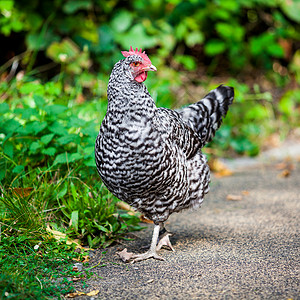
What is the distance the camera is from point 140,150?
8.59 feet

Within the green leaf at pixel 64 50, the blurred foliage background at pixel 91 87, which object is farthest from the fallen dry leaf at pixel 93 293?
the green leaf at pixel 64 50

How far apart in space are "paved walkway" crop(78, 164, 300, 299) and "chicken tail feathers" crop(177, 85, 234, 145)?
0.76 m

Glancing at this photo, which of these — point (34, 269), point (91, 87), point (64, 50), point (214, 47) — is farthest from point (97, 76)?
point (34, 269)

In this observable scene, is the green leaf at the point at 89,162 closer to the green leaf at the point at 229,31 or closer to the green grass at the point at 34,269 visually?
the green grass at the point at 34,269

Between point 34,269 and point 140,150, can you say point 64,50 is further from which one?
point 34,269

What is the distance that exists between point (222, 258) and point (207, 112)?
1393 mm

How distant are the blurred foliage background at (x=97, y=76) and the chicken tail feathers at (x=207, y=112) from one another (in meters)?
0.88

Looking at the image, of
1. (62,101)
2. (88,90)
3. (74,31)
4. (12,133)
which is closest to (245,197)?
(62,101)

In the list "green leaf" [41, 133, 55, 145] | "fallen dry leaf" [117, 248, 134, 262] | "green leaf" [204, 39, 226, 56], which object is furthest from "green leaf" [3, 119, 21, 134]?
"green leaf" [204, 39, 226, 56]

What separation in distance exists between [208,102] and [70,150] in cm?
132

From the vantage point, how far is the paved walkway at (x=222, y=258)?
2305mm

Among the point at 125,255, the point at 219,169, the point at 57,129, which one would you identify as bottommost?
the point at 219,169

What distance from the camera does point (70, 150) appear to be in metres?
3.77

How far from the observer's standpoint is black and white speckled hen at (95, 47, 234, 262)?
2621 millimetres
